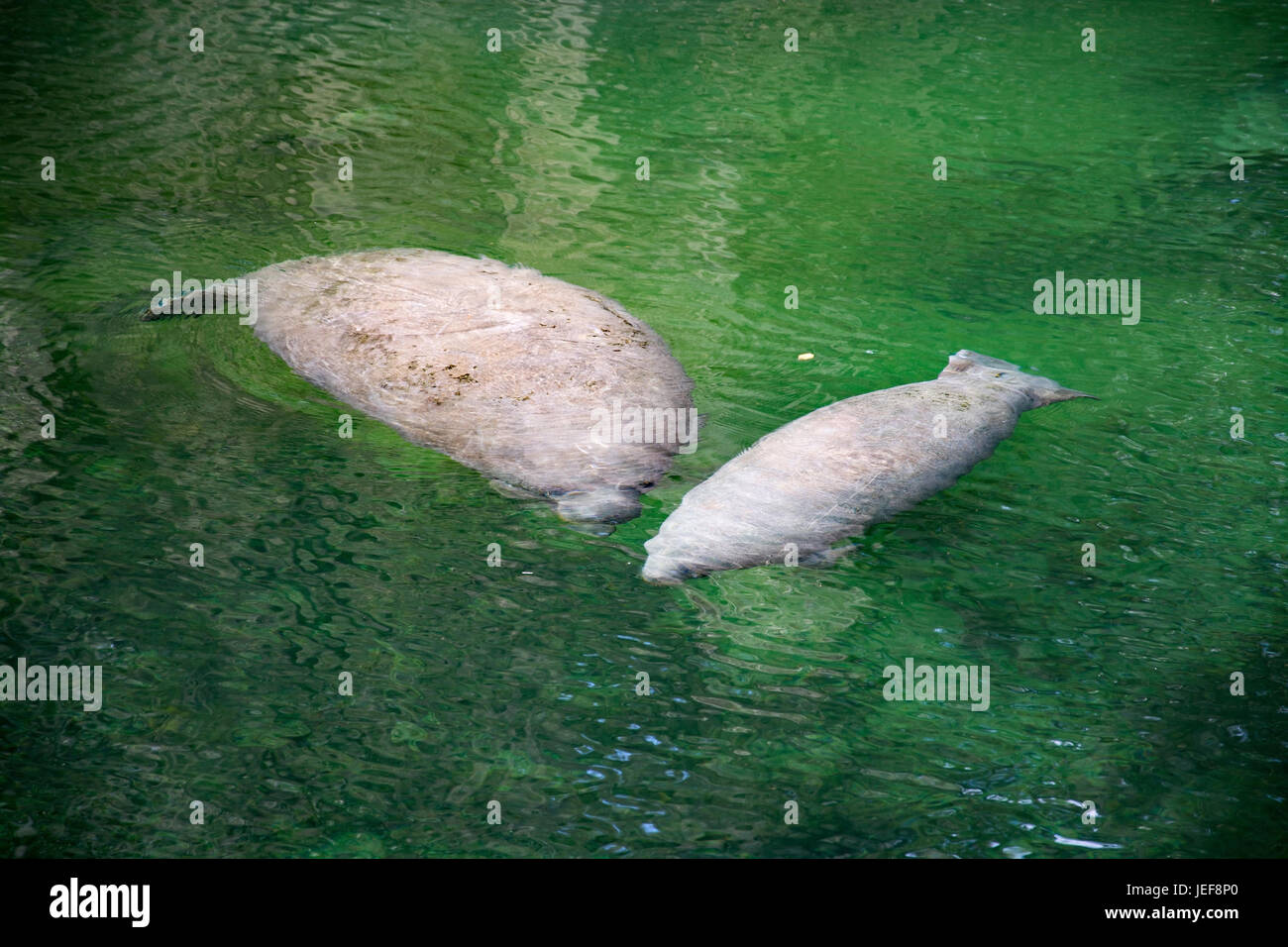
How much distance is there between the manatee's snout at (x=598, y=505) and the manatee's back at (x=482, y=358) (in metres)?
0.05

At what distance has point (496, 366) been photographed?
5254 millimetres

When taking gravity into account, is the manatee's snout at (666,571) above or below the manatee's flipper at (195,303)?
below

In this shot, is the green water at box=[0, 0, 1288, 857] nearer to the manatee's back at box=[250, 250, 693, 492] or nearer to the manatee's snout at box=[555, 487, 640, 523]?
the manatee's snout at box=[555, 487, 640, 523]

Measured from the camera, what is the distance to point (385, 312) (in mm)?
5688

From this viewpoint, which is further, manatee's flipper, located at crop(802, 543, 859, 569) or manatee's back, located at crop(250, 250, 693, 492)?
manatee's back, located at crop(250, 250, 693, 492)

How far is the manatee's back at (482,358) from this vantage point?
493 centimetres

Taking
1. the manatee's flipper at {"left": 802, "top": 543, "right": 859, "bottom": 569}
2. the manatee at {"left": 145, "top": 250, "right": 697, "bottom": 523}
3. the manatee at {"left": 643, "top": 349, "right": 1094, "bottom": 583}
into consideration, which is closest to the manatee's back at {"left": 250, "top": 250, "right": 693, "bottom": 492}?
the manatee at {"left": 145, "top": 250, "right": 697, "bottom": 523}

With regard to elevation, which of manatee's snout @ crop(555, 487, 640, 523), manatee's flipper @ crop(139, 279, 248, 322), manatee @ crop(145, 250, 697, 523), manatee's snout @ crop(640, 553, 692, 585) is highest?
manatee's flipper @ crop(139, 279, 248, 322)

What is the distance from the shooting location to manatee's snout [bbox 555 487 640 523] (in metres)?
4.59

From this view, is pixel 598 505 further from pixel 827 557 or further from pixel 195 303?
pixel 195 303

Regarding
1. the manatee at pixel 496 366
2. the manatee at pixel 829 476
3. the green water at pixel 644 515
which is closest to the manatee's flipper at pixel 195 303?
the manatee at pixel 496 366

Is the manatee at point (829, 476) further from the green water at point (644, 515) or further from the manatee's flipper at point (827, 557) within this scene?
the green water at point (644, 515)

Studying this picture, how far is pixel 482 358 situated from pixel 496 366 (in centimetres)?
10

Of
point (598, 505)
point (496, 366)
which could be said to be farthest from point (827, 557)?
point (496, 366)
